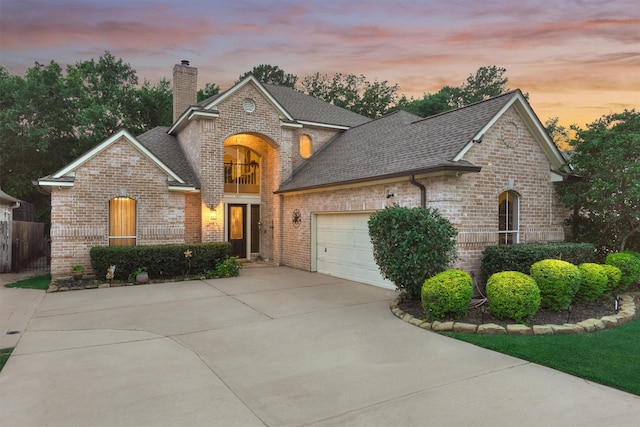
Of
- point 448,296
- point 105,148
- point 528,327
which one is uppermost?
point 105,148

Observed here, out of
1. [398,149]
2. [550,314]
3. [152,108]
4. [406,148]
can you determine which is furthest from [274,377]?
[152,108]

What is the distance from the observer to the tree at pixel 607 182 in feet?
31.2

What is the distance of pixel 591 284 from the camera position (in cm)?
792

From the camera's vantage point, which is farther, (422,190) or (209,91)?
(209,91)

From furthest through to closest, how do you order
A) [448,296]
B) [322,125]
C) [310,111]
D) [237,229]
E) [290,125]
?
[310,111] → [322,125] → [237,229] → [290,125] → [448,296]

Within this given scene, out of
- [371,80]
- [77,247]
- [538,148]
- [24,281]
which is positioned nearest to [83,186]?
[77,247]

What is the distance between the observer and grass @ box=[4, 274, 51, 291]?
37.8 ft

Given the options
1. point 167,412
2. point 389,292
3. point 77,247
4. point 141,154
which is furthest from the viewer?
point 141,154

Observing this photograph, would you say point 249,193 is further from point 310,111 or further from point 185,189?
point 310,111

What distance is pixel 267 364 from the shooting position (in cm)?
527

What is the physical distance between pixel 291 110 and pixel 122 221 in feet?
30.1

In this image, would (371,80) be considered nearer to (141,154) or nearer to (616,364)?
(141,154)

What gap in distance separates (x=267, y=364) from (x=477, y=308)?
4.56 metres

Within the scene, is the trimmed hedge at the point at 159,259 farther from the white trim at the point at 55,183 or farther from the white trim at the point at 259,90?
the white trim at the point at 259,90
